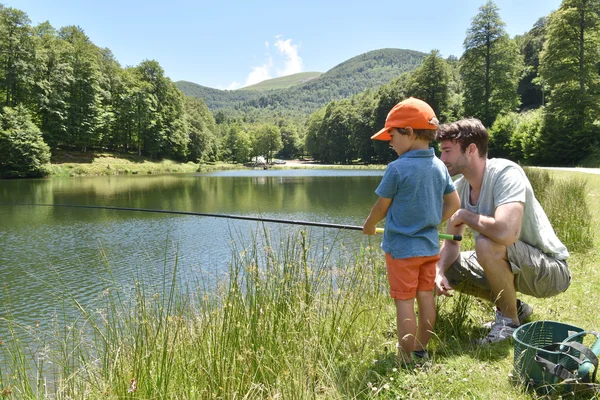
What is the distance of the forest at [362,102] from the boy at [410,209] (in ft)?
81.7

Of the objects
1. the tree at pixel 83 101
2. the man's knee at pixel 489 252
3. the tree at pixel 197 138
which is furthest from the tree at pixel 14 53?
the man's knee at pixel 489 252

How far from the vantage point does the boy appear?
2203mm

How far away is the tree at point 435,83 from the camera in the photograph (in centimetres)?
4788

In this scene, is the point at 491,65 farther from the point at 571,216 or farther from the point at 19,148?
the point at 19,148

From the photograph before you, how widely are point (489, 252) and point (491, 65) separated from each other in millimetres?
41933

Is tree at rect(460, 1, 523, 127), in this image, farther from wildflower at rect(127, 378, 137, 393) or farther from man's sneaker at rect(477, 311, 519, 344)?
wildflower at rect(127, 378, 137, 393)

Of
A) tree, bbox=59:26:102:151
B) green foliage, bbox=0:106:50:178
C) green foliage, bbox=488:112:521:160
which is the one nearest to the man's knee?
green foliage, bbox=488:112:521:160

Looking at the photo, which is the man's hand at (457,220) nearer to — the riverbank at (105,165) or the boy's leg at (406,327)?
the boy's leg at (406,327)

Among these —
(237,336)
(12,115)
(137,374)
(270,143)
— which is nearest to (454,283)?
(237,336)

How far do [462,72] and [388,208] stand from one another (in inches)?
1698

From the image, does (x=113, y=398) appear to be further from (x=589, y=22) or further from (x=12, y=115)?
(x=12, y=115)

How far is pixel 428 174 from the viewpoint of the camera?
87.5 inches

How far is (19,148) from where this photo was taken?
101ft

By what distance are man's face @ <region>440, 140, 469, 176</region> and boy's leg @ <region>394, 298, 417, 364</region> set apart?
34.2 inches
